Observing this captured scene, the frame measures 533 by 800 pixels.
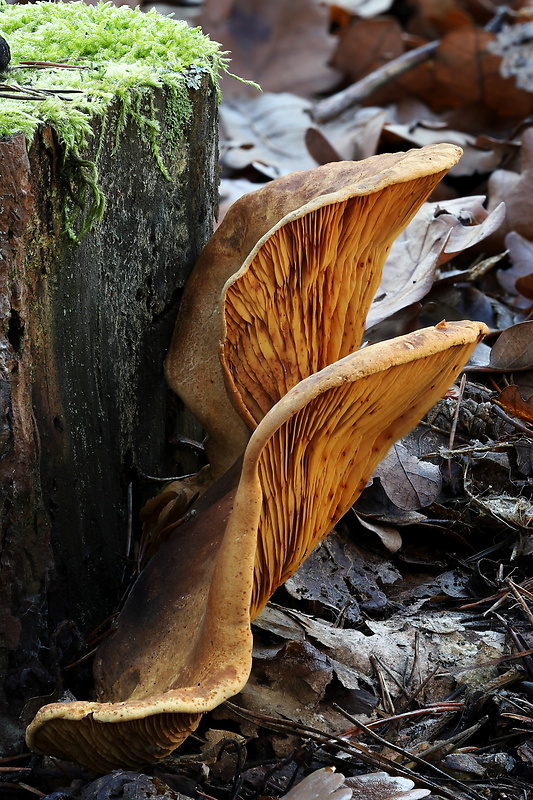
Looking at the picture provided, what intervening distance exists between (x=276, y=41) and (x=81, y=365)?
21.0ft

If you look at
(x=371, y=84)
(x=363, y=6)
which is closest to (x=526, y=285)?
(x=371, y=84)

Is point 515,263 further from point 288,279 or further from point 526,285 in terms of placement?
point 288,279

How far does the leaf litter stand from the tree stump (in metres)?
0.22

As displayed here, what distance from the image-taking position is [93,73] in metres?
2.19

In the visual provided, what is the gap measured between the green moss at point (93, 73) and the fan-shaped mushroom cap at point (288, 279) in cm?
33

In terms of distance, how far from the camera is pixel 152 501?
7.51ft

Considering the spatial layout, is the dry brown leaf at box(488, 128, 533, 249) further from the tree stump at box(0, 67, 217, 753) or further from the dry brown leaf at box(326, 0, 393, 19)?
the dry brown leaf at box(326, 0, 393, 19)

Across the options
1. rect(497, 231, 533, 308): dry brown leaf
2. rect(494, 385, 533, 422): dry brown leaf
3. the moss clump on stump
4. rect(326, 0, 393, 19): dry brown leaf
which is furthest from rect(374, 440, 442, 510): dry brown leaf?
rect(326, 0, 393, 19): dry brown leaf

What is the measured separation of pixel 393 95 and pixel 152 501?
17.9 ft

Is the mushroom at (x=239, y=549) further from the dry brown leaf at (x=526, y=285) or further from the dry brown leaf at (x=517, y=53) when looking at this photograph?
the dry brown leaf at (x=517, y=53)

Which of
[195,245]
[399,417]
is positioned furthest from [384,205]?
[195,245]

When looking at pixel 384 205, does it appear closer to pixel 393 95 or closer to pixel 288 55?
pixel 393 95

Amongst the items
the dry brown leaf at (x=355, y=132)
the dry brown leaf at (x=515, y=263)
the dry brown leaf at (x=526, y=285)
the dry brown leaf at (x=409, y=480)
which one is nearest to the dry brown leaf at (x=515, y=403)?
the dry brown leaf at (x=409, y=480)

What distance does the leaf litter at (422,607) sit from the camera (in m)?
1.98
